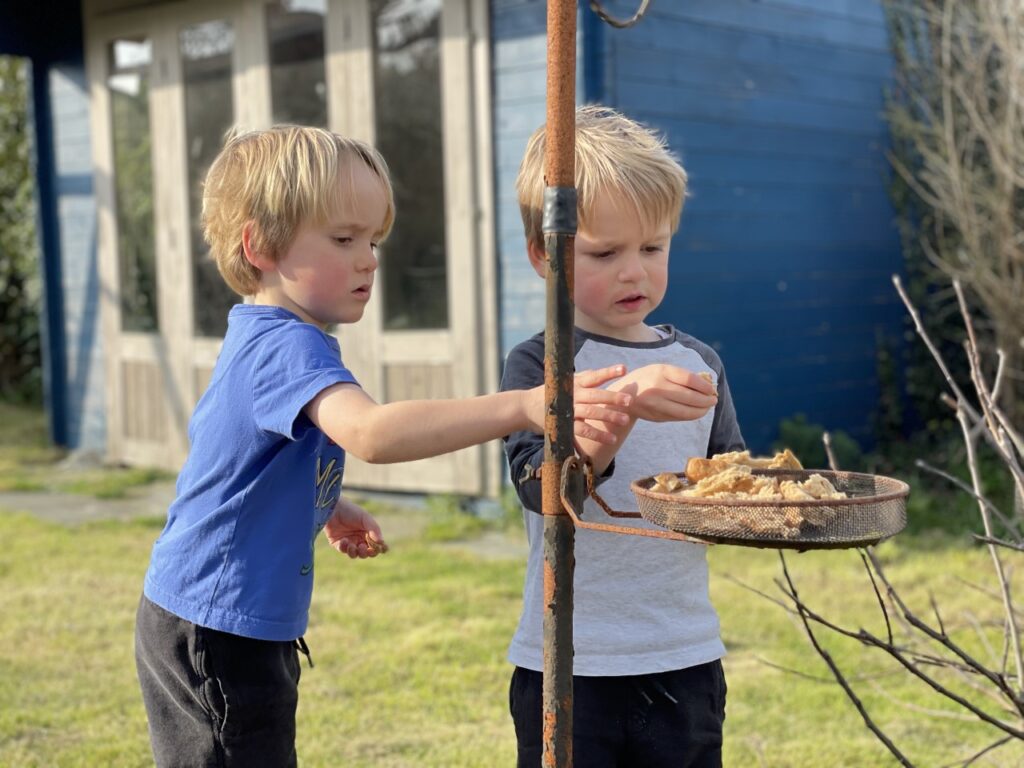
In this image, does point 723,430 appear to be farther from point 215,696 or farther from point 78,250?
point 78,250

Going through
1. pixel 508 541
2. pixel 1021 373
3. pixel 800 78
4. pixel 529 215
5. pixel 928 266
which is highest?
pixel 800 78

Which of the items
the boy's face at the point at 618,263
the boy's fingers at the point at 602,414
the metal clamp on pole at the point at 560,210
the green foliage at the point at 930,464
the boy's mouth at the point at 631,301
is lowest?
the green foliage at the point at 930,464

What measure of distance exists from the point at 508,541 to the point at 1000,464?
310 centimetres

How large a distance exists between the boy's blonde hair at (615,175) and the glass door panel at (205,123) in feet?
19.0

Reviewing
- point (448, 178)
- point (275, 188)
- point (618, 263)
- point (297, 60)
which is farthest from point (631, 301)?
A: point (297, 60)

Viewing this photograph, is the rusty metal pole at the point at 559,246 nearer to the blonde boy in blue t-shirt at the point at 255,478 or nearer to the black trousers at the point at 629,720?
the blonde boy in blue t-shirt at the point at 255,478

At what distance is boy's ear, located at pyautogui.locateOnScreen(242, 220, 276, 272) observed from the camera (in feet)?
6.59

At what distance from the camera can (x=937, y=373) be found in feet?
27.8

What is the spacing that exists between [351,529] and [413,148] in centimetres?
465

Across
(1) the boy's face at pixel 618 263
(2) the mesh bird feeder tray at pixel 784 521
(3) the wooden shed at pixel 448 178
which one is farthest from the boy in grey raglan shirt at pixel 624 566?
(3) the wooden shed at pixel 448 178

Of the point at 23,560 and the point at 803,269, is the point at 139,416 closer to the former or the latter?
the point at 23,560

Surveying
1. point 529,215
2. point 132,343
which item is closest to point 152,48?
point 132,343

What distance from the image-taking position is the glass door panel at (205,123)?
7.71 meters

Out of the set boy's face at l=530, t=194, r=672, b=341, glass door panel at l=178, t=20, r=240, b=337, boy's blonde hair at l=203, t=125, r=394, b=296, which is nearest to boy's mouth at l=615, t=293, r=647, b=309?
boy's face at l=530, t=194, r=672, b=341
